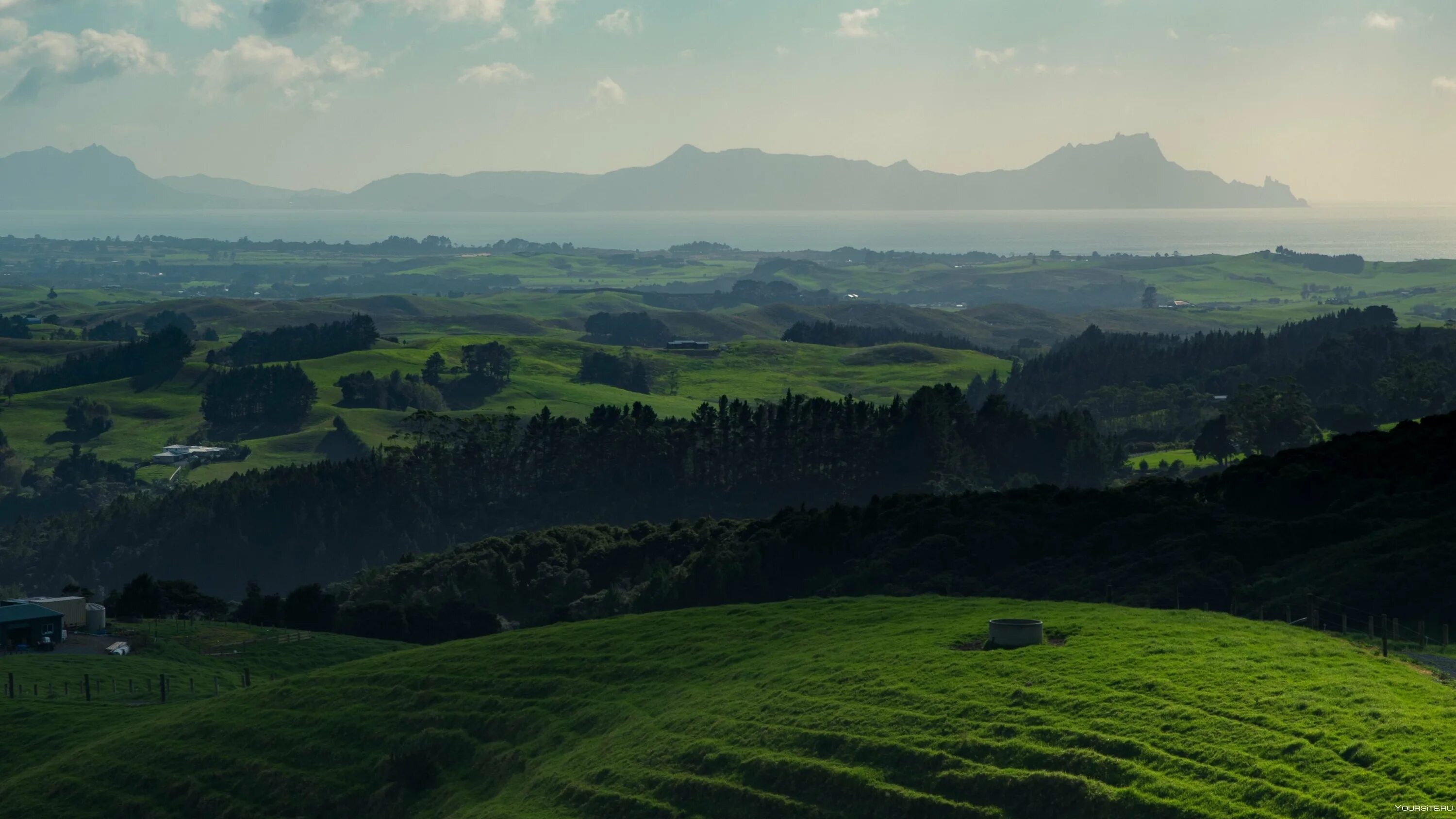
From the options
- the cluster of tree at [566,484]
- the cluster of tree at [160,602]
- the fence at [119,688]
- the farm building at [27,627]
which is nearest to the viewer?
the fence at [119,688]

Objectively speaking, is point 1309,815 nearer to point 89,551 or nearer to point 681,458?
point 681,458

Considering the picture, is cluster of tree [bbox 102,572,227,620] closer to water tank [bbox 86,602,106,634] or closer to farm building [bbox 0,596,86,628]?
farm building [bbox 0,596,86,628]

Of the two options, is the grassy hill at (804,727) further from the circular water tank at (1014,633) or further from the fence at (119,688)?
the fence at (119,688)

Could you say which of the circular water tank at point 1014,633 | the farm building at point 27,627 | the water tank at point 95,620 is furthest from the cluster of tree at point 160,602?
the circular water tank at point 1014,633

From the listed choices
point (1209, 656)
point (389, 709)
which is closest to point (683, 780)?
point (1209, 656)

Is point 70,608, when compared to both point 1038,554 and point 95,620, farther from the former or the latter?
point 1038,554

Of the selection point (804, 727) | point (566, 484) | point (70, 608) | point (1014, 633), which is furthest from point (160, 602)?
point (566, 484)
